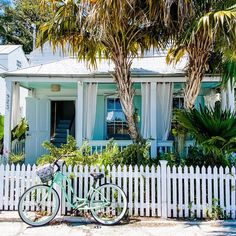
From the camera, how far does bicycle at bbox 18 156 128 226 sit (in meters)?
6.51

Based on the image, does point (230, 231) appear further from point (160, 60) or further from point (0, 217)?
point (160, 60)

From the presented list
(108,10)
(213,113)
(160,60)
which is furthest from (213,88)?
(108,10)

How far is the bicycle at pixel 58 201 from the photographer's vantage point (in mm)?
6508

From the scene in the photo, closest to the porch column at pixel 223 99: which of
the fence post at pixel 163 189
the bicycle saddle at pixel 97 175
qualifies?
the fence post at pixel 163 189

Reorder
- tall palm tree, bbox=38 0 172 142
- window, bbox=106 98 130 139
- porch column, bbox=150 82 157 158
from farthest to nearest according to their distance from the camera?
window, bbox=106 98 130 139
porch column, bbox=150 82 157 158
tall palm tree, bbox=38 0 172 142

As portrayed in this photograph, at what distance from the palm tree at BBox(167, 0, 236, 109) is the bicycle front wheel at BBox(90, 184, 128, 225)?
328cm

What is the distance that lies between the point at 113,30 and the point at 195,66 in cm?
242

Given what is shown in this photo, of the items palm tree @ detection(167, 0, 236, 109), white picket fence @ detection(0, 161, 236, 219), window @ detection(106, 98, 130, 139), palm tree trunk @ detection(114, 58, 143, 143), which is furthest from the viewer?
window @ detection(106, 98, 130, 139)

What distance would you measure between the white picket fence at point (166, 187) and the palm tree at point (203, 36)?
2.39 m

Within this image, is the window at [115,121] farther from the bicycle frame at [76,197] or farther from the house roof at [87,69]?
the bicycle frame at [76,197]

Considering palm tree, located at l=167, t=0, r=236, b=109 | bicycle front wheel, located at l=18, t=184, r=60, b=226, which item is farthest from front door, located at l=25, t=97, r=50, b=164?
palm tree, located at l=167, t=0, r=236, b=109

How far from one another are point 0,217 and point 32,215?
661 millimetres

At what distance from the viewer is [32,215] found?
6840 millimetres

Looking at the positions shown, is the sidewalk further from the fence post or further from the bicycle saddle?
the bicycle saddle
